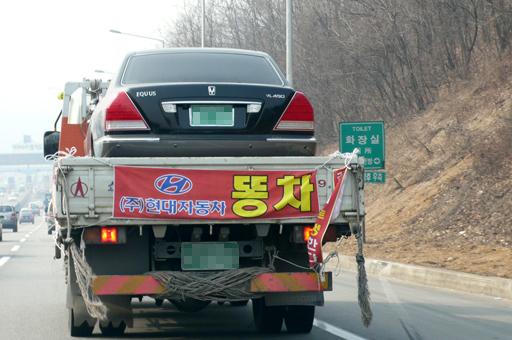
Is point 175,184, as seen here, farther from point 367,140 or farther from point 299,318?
point 367,140

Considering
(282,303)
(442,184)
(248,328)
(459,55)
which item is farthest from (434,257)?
(459,55)

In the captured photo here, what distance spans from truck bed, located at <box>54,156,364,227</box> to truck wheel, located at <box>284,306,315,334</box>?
2.03 meters

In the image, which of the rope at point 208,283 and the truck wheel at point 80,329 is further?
the truck wheel at point 80,329

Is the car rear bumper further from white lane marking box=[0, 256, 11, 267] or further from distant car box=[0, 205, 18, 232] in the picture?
distant car box=[0, 205, 18, 232]

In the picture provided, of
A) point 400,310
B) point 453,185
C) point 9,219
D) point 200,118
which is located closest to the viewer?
point 200,118

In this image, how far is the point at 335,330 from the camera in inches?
446

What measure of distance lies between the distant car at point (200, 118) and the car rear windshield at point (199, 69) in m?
0.02

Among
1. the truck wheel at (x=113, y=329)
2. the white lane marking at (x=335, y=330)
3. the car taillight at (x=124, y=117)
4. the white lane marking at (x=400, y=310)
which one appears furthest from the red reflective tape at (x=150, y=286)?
the white lane marking at (x=400, y=310)

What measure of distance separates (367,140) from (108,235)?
1593 cm

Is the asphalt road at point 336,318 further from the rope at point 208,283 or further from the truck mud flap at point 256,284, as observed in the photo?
the rope at point 208,283

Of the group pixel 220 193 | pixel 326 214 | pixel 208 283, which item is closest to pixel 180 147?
pixel 220 193

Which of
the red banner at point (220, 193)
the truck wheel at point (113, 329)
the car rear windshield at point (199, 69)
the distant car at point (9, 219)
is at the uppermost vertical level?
the car rear windshield at point (199, 69)

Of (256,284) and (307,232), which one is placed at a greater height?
(307,232)

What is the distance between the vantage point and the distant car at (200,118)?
31.8 feet
